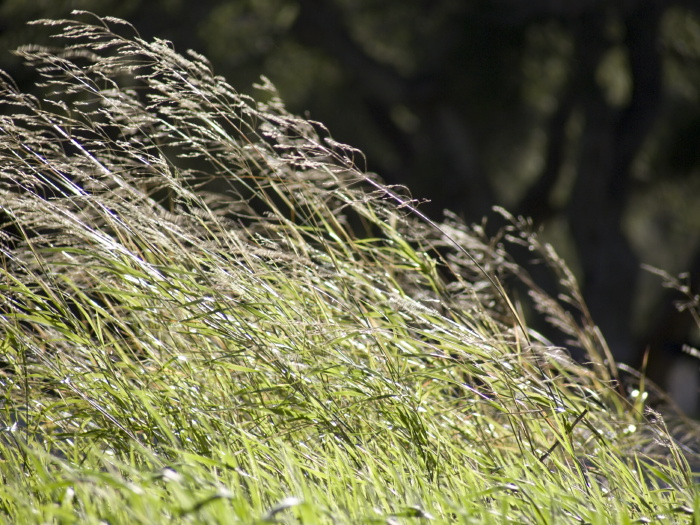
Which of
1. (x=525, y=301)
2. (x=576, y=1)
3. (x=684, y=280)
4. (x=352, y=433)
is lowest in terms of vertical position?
(x=525, y=301)

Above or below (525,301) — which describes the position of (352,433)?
above

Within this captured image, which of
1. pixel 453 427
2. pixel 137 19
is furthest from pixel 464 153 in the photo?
pixel 453 427

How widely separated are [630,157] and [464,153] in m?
0.89

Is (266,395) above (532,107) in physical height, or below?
below

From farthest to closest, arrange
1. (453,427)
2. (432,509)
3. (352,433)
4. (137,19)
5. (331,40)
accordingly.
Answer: (331,40) → (137,19) → (453,427) → (352,433) → (432,509)

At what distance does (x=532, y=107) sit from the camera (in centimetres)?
390

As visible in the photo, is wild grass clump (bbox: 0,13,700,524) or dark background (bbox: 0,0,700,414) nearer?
wild grass clump (bbox: 0,13,700,524)

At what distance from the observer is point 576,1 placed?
3965mm

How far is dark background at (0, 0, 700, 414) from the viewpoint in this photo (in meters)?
3.63

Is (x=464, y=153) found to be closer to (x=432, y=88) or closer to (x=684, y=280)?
(x=432, y=88)

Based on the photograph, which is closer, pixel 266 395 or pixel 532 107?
pixel 266 395

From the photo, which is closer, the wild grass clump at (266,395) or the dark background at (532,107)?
the wild grass clump at (266,395)

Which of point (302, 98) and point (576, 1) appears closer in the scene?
point (302, 98)

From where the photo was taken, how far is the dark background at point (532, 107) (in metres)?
3.63
